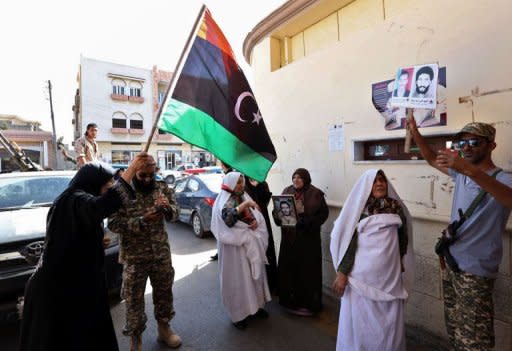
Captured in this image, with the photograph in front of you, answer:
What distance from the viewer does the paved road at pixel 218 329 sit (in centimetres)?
285

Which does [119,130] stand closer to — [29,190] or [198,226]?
[198,226]

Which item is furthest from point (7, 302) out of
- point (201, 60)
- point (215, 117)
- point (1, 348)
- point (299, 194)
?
point (299, 194)

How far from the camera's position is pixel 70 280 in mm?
1782

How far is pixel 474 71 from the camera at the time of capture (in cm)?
243

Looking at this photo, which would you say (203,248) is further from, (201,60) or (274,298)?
(201,60)

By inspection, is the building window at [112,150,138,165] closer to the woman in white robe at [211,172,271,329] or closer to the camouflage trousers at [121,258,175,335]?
the woman in white robe at [211,172,271,329]

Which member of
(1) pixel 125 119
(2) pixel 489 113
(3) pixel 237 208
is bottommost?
(3) pixel 237 208

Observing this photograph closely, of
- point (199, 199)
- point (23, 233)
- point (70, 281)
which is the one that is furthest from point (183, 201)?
point (70, 281)

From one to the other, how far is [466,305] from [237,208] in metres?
2.09

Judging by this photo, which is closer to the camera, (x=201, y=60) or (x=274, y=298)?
(x=201, y=60)

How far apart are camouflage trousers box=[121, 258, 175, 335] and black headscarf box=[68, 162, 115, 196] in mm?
990

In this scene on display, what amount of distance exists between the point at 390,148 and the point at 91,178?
115 inches

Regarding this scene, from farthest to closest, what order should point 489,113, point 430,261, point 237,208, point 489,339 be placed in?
point 237,208
point 430,261
point 489,113
point 489,339

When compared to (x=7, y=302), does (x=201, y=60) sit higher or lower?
higher
